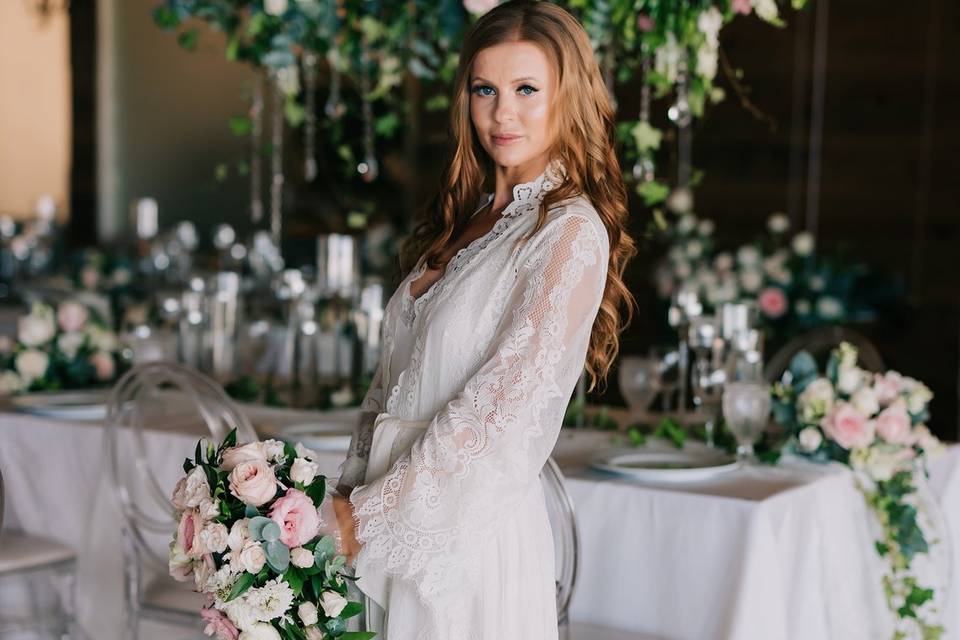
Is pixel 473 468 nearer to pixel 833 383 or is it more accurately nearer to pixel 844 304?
pixel 833 383

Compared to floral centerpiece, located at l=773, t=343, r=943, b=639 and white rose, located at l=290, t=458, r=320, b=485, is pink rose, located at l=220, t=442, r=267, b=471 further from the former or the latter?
floral centerpiece, located at l=773, t=343, r=943, b=639

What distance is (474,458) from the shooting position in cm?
163

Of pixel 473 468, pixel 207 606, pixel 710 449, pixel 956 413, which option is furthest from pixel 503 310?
pixel 956 413

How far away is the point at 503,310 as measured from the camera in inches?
67.5

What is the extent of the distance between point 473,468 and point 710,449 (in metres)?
1.35

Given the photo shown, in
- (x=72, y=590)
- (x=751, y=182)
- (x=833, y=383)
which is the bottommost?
(x=72, y=590)

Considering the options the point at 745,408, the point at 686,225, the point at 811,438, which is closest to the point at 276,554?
the point at 745,408

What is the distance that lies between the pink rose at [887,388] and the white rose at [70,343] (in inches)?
86.1

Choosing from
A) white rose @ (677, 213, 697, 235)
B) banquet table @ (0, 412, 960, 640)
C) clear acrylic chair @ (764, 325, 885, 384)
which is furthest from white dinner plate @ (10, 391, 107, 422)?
white rose @ (677, 213, 697, 235)

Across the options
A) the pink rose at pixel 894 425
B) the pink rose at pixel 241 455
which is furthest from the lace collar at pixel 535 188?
the pink rose at pixel 894 425

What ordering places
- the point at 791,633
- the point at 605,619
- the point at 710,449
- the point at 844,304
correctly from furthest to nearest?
1. the point at 844,304
2. the point at 710,449
3. the point at 605,619
4. the point at 791,633

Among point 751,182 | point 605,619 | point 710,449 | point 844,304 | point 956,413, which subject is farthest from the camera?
point 751,182

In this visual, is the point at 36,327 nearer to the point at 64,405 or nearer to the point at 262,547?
the point at 64,405

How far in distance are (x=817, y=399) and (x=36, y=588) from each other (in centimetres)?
208
